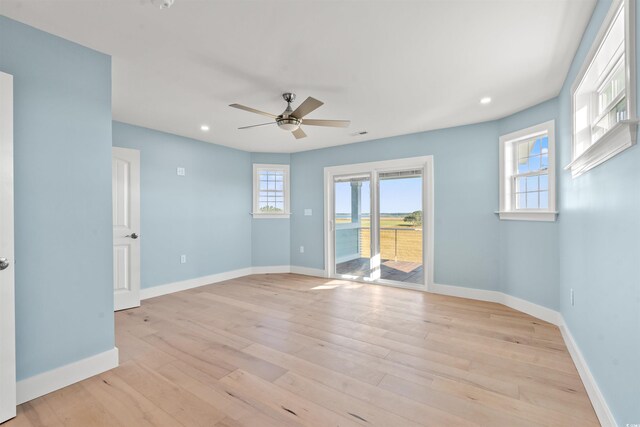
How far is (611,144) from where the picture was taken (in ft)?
4.70

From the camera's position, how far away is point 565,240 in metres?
2.75

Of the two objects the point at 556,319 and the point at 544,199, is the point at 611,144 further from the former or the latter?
the point at 556,319

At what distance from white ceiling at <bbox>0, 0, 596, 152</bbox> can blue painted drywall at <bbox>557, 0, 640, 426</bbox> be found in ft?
1.26

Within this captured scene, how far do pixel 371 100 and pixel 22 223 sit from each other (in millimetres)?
3152

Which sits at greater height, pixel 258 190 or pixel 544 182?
pixel 258 190

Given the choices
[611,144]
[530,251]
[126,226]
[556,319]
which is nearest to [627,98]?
[611,144]

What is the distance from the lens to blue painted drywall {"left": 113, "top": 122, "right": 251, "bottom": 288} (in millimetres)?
4137

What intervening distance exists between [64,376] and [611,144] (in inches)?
145

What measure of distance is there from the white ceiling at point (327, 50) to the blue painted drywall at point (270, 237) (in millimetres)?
2284

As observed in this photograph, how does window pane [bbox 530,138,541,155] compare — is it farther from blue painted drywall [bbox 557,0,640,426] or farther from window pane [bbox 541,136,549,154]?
blue painted drywall [bbox 557,0,640,426]

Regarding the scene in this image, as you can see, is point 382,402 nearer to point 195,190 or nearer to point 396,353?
point 396,353

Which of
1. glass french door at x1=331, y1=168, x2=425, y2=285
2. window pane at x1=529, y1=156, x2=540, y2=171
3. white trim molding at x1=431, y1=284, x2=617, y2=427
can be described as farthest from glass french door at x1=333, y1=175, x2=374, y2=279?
window pane at x1=529, y1=156, x2=540, y2=171

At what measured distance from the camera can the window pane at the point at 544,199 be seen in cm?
324

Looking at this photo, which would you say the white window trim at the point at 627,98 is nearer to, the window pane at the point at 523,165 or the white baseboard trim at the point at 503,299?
the window pane at the point at 523,165
